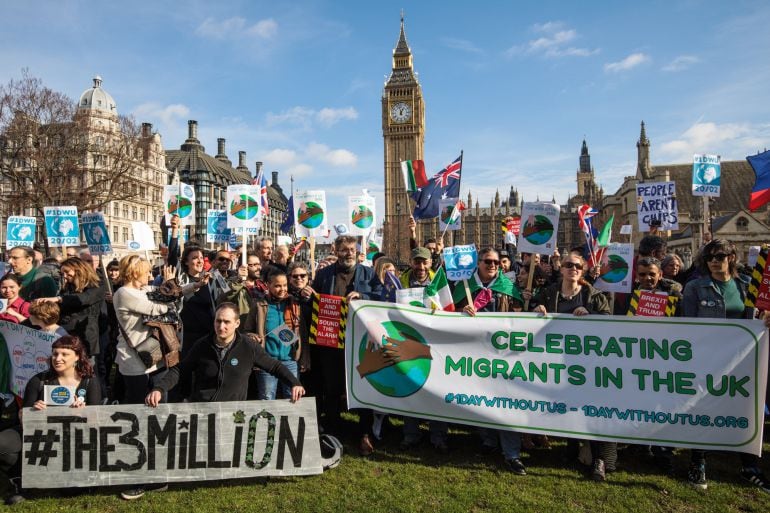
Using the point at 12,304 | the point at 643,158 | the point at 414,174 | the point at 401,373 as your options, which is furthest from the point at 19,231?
the point at 643,158

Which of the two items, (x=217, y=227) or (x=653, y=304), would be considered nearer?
(x=653, y=304)

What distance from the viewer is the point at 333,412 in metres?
5.46

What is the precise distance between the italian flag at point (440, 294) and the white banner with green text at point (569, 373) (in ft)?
0.50

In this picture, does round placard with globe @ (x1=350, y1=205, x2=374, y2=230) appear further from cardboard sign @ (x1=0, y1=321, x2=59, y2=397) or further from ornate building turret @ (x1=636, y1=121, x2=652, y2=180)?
ornate building turret @ (x1=636, y1=121, x2=652, y2=180)

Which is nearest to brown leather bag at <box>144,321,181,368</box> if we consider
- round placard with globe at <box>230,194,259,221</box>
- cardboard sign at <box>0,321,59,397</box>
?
cardboard sign at <box>0,321,59,397</box>

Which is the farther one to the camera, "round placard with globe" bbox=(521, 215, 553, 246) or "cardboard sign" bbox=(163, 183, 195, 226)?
"cardboard sign" bbox=(163, 183, 195, 226)

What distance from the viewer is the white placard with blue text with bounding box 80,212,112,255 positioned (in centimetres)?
705

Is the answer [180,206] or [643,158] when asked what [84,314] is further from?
[643,158]

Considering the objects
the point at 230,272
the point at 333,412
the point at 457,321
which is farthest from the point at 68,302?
the point at 457,321

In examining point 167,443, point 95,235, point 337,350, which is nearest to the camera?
point 167,443

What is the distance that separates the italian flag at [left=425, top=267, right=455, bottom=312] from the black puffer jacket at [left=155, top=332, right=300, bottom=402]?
1707 millimetres

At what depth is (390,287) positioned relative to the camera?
5.52 m

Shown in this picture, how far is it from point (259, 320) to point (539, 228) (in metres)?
3.78

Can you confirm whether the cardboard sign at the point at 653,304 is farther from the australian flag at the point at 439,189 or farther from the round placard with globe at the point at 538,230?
the australian flag at the point at 439,189
